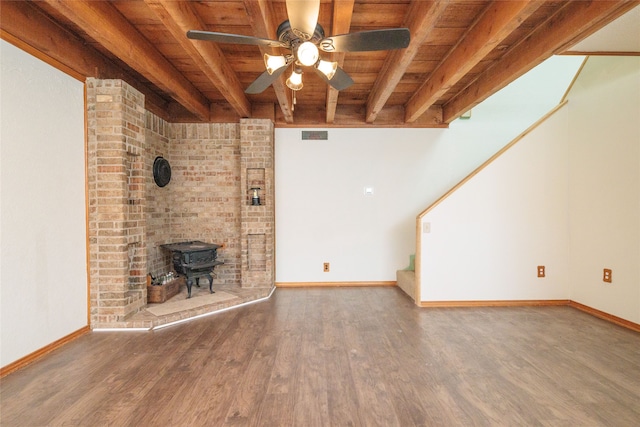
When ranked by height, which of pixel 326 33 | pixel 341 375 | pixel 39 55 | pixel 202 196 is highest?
pixel 326 33

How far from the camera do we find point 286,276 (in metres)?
4.55

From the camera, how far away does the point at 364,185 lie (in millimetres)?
4559

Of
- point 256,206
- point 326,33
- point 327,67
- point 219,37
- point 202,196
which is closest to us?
point 219,37

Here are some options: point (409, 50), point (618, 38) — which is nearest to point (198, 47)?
point (409, 50)

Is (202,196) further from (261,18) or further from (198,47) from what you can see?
(261,18)

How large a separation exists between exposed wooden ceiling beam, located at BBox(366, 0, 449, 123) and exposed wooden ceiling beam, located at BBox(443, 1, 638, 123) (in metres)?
1.05

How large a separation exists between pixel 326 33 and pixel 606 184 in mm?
3428

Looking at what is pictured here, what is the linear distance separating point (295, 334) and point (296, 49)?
96.3 inches

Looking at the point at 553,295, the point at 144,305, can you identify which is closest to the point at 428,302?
the point at 553,295

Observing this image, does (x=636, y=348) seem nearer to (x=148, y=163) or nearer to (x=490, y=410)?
(x=490, y=410)

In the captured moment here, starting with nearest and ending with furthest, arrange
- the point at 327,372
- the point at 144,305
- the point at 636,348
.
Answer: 1. the point at 327,372
2. the point at 636,348
3. the point at 144,305

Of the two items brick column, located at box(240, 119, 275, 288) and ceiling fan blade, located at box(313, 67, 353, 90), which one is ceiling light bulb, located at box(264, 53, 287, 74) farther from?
brick column, located at box(240, 119, 275, 288)

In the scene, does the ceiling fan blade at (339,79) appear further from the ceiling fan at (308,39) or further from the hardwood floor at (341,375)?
the hardwood floor at (341,375)

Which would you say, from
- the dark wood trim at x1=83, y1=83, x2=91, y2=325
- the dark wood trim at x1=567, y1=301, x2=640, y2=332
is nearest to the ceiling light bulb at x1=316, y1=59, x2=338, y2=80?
the dark wood trim at x1=83, y1=83, x2=91, y2=325
